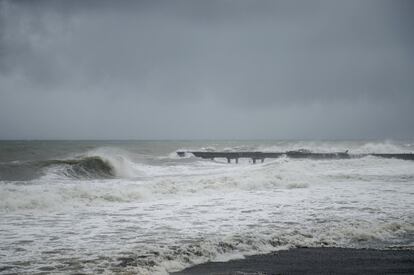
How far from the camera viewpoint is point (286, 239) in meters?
8.34

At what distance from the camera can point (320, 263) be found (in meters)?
6.67

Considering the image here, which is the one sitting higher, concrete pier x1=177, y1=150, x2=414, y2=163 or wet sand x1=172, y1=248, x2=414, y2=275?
concrete pier x1=177, y1=150, x2=414, y2=163

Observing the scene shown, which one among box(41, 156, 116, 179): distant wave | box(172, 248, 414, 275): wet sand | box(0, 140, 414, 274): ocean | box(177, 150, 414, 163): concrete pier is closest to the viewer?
box(172, 248, 414, 275): wet sand

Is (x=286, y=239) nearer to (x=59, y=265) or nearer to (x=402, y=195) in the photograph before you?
(x=59, y=265)

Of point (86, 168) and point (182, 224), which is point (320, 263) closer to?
point (182, 224)

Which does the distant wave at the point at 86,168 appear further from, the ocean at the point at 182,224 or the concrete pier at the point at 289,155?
the concrete pier at the point at 289,155

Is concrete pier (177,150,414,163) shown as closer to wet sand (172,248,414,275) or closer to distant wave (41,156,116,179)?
distant wave (41,156,116,179)

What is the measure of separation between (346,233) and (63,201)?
877 cm

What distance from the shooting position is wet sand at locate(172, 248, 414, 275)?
20.4 feet

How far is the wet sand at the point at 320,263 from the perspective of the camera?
6.21 metres

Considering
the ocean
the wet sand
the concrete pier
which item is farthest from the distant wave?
the concrete pier

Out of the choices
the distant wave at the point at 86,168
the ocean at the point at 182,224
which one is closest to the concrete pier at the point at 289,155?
the distant wave at the point at 86,168

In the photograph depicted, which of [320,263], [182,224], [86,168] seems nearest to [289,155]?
[86,168]

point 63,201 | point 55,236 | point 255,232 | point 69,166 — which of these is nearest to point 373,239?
point 255,232
